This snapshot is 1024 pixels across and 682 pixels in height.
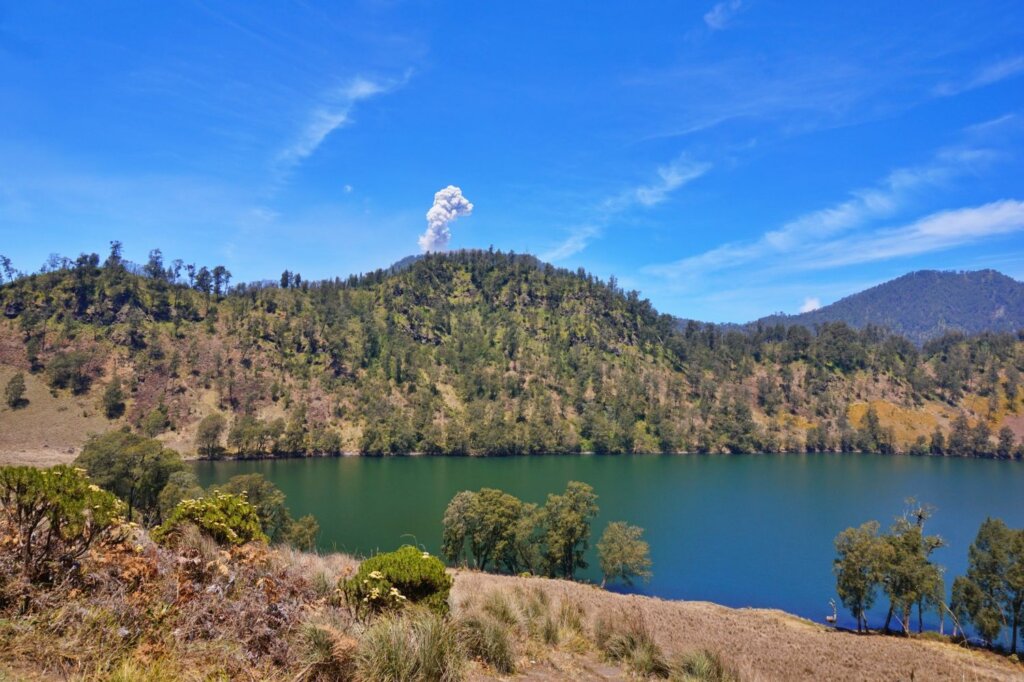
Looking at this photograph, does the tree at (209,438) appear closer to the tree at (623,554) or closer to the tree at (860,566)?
the tree at (623,554)

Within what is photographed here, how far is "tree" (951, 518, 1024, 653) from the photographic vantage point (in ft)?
124

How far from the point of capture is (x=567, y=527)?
49156mm

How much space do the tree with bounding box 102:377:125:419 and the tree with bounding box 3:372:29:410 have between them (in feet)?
47.6

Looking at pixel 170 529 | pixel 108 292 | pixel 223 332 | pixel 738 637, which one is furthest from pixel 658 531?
pixel 108 292

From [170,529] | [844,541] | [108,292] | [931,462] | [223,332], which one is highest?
[108,292]

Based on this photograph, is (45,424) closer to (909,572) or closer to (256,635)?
(256,635)

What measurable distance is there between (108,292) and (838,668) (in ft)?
655

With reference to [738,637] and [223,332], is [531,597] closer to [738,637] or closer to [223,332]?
[738,637]

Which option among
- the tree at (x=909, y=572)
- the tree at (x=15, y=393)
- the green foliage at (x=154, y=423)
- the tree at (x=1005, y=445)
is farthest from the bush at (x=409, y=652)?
the tree at (x=1005, y=445)

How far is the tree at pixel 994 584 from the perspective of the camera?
3791cm

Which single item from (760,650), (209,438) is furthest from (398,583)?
(209,438)

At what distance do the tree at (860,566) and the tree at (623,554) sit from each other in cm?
1474

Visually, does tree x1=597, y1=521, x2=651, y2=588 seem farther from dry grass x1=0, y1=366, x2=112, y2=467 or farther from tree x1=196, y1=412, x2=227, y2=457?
tree x1=196, y1=412, x2=227, y2=457

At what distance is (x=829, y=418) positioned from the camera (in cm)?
19788
